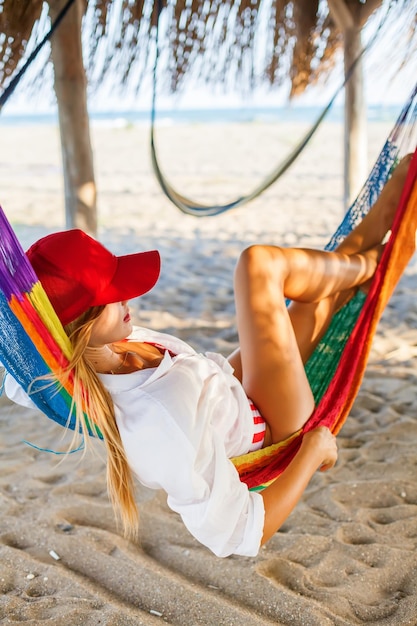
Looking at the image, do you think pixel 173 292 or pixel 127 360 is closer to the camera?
pixel 127 360

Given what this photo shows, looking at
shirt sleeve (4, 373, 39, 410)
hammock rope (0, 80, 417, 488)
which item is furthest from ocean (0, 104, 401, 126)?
shirt sleeve (4, 373, 39, 410)

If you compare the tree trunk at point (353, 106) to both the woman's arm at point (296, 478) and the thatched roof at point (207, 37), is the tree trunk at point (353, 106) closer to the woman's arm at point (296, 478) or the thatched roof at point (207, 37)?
the thatched roof at point (207, 37)

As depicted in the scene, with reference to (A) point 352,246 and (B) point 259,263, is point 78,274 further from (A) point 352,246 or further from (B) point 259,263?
(A) point 352,246

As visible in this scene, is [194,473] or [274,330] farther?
[274,330]

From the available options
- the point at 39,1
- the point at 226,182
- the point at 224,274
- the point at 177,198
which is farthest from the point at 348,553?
the point at 226,182

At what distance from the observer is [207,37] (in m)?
3.00

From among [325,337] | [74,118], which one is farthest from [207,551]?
[74,118]

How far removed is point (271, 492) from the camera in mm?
1161

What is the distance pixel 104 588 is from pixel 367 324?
78 cm

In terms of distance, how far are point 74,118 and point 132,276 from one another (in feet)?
5.34

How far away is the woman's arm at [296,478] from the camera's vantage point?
3.70ft

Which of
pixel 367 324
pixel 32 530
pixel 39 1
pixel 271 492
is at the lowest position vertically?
pixel 32 530

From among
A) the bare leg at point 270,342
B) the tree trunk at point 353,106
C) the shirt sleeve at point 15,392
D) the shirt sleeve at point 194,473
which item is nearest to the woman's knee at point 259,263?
the bare leg at point 270,342

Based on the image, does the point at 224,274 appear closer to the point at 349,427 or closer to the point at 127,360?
the point at 349,427
